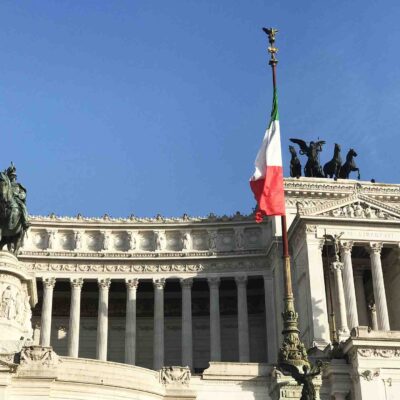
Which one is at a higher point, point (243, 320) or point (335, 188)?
point (335, 188)

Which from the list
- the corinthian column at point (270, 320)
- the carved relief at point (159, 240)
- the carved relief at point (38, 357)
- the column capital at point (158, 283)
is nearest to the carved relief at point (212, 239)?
the carved relief at point (159, 240)

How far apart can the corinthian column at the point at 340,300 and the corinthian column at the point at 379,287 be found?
2.71 m

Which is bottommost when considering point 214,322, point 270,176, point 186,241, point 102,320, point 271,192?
point 271,192

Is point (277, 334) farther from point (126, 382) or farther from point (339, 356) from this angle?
point (126, 382)

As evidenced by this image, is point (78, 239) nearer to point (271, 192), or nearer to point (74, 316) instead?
point (74, 316)

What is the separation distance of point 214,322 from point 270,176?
35407 millimetres

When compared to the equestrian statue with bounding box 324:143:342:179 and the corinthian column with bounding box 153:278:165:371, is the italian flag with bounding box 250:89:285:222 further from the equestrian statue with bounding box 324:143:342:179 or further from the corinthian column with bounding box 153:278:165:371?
the equestrian statue with bounding box 324:143:342:179

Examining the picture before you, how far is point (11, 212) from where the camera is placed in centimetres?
3762

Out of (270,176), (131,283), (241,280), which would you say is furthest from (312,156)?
(270,176)

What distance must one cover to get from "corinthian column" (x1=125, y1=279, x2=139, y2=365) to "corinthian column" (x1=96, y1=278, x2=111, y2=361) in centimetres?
170

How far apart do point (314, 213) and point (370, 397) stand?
1789 cm

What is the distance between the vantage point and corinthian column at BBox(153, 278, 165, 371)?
2405 inches

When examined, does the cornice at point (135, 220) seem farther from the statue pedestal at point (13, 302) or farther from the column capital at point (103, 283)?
the statue pedestal at point (13, 302)

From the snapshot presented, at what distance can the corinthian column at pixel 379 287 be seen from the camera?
2111 inches
